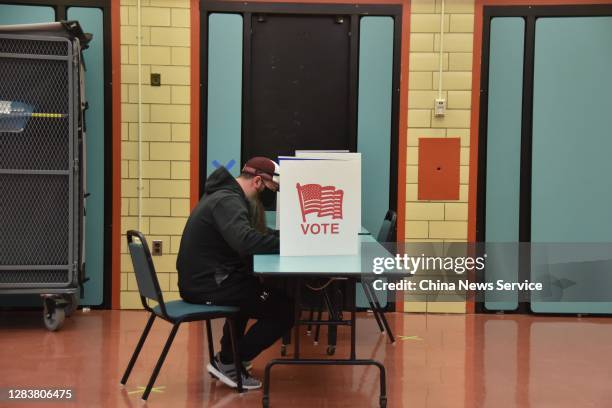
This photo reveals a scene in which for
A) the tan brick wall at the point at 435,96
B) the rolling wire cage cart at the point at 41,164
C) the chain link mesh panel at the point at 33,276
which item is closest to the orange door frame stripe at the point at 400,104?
the tan brick wall at the point at 435,96

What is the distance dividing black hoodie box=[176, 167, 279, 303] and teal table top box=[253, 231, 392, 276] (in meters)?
0.12

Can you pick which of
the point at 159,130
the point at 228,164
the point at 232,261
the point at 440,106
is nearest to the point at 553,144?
the point at 440,106

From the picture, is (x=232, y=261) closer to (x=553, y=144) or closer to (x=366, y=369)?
(x=366, y=369)

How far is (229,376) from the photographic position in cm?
396

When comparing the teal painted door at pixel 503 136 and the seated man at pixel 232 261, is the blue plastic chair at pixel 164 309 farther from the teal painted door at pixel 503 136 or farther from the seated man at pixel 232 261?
the teal painted door at pixel 503 136

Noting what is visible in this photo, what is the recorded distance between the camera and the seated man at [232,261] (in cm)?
373

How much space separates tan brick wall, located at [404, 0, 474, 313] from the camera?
5910mm

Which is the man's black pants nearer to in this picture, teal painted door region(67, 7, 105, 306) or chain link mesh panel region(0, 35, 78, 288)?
chain link mesh panel region(0, 35, 78, 288)

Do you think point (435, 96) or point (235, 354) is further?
point (435, 96)

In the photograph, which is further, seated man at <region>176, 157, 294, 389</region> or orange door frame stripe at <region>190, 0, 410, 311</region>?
orange door frame stripe at <region>190, 0, 410, 311</region>

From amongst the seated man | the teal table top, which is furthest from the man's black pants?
the teal table top

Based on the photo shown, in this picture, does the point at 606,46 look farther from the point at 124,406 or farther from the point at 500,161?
the point at 124,406

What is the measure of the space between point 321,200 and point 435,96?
2556 mm

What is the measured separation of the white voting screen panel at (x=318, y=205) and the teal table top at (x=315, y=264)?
69 mm
